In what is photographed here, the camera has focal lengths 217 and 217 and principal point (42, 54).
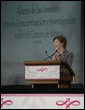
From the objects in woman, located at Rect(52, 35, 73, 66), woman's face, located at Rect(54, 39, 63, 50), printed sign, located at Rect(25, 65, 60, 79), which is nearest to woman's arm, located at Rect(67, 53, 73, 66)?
woman, located at Rect(52, 35, 73, 66)

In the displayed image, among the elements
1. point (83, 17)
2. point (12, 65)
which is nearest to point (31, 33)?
point (12, 65)

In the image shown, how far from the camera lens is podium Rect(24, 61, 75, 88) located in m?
1.93

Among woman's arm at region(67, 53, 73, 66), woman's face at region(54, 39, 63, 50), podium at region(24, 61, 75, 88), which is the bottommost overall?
podium at region(24, 61, 75, 88)

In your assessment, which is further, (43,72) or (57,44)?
(57,44)

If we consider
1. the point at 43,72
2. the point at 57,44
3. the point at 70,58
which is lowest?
the point at 43,72

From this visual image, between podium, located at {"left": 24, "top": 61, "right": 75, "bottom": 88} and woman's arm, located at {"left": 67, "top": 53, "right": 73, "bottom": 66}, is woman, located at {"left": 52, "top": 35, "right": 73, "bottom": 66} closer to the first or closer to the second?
woman's arm, located at {"left": 67, "top": 53, "right": 73, "bottom": 66}

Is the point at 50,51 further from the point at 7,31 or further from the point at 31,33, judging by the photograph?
the point at 7,31

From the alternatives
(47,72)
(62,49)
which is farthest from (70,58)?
(47,72)

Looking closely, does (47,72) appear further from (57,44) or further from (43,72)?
(57,44)

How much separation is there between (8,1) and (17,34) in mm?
368

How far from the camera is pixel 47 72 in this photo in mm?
1957

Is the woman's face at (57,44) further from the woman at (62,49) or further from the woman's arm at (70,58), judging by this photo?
the woman's arm at (70,58)

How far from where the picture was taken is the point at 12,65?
2.28 meters

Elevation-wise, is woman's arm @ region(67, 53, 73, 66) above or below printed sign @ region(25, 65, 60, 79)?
above
